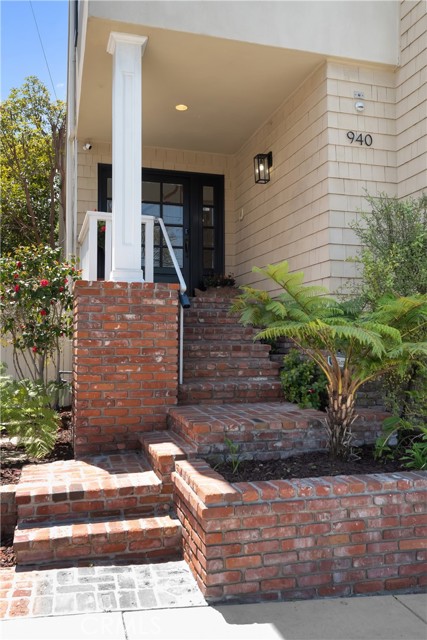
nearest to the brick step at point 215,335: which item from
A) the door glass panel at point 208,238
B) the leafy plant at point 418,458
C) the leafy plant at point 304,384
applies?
the leafy plant at point 304,384

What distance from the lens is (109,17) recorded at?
4438 mm

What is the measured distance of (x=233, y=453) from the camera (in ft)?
10.8

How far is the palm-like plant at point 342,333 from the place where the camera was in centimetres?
307

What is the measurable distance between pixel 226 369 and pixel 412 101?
120 inches

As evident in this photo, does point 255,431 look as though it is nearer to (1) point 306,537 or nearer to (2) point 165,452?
(2) point 165,452

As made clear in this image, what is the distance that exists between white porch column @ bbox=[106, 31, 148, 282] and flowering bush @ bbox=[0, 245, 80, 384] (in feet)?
2.75

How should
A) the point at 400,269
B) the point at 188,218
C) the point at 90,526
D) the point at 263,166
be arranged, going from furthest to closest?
the point at 188,218 < the point at 263,166 < the point at 400,269 < the point at 90,526

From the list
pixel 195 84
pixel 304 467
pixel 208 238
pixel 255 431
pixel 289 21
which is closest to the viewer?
pixel 304 467

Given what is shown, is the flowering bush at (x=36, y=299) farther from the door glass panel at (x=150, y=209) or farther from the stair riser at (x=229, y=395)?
the door glass panel at (x=150, y=209)

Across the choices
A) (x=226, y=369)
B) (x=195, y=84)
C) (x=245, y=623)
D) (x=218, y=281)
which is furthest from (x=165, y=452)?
(x=218, y=281)

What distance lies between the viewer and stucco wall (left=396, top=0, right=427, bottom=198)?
4816mm

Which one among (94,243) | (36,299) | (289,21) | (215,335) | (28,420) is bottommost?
(28,420)

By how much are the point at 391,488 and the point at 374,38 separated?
4327 millimetres

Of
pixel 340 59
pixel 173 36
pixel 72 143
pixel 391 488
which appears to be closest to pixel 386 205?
pixel 340 59
